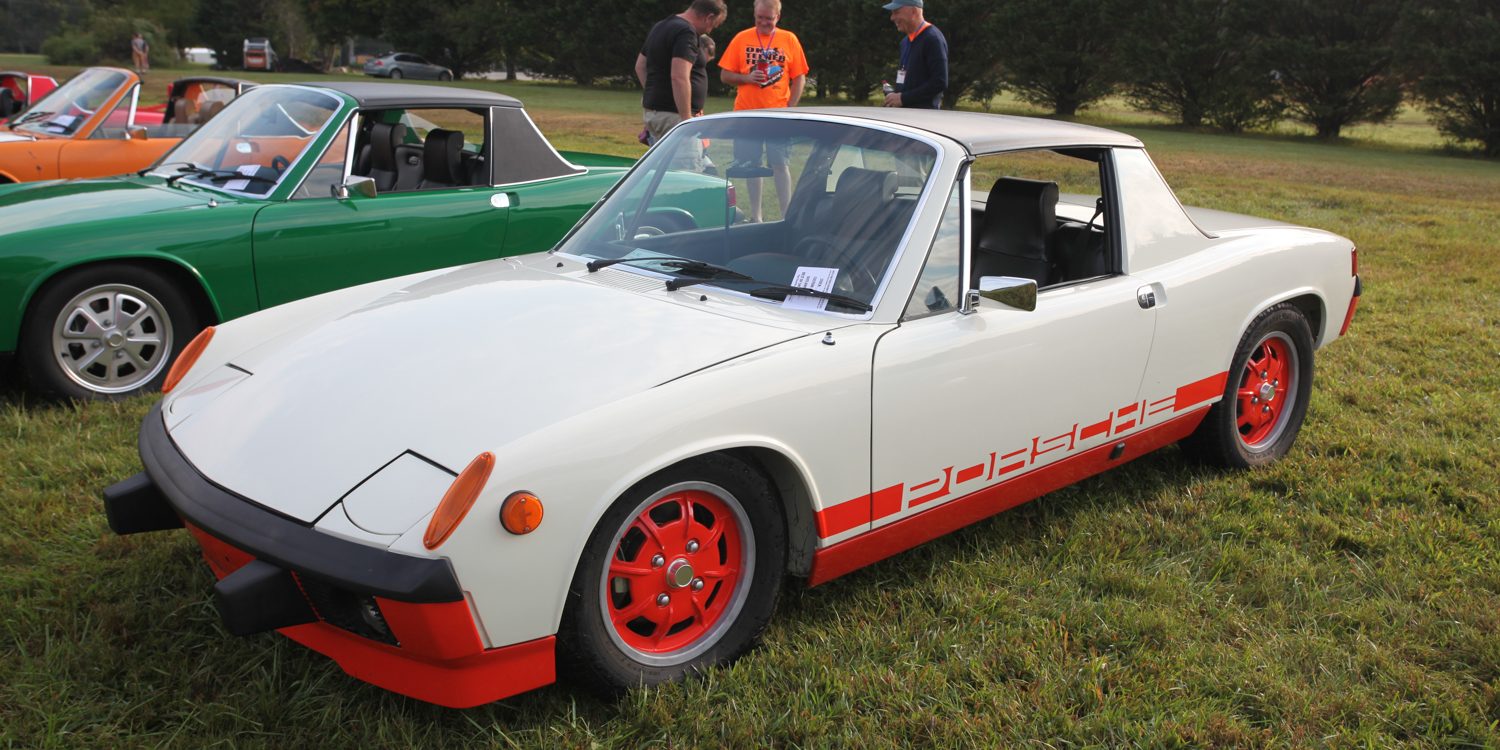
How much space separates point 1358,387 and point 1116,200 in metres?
2.52

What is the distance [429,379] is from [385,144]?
3674 millimetres

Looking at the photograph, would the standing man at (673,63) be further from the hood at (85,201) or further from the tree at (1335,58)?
the tree at (1335,58)

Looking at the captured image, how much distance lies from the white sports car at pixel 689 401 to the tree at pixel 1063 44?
3232cm

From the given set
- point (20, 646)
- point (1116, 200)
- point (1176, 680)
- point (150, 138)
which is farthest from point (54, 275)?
point (1176, 680)

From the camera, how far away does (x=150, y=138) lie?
763 cm

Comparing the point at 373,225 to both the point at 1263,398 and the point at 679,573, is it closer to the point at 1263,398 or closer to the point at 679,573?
the point at 679,573

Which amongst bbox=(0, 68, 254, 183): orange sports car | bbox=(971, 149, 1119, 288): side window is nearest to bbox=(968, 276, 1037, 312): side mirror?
bbox=(971, 149, 1119, 288): side window

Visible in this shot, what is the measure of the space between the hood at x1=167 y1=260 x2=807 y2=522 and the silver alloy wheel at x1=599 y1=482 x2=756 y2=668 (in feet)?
0.87

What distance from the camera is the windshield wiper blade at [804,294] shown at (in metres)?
3.06

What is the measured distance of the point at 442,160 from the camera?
5988 millimetres

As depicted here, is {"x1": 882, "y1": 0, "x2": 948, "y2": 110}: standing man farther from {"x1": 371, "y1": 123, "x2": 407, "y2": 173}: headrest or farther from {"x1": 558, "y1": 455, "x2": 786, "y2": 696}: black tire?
{"x1": 558, "y1": 455, "x2": 786, "y2": 696}: black tire

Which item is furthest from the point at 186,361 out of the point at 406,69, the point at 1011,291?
the point at 406,69

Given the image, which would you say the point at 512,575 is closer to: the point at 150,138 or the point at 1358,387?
the point at 1358,387

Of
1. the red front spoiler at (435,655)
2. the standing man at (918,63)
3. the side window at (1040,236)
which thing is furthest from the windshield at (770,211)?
the standing man at (918,63)
